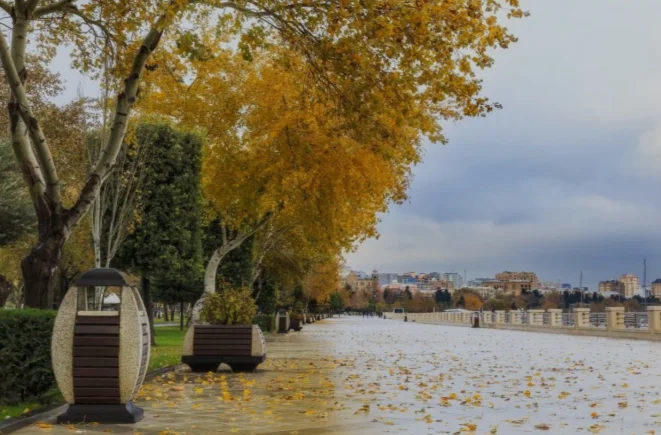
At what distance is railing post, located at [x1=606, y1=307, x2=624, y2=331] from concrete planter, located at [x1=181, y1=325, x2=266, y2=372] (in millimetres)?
27377

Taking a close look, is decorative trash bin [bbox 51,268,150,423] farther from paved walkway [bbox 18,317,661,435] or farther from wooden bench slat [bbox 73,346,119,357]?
paved walkway [bbox 18,317,661,435]

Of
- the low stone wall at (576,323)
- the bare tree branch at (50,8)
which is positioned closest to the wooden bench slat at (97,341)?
the bare tree branch at (50,8)

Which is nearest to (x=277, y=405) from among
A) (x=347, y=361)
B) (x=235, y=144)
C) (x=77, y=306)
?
(x=77, y=306)

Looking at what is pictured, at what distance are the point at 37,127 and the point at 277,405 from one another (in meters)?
5.30

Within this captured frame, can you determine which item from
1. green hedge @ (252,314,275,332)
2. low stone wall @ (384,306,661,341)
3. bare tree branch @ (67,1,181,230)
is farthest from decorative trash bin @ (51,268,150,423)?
green hedge @ (252,314,275,332)

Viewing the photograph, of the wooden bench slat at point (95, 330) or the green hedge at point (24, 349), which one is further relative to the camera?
the green hedge at point (24, 349)

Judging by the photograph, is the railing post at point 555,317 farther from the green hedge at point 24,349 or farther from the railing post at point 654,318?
the green hedge at point 24,349

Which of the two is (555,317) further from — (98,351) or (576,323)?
(98,351)

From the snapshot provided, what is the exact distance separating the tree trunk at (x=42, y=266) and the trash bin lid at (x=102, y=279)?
10.8 feet

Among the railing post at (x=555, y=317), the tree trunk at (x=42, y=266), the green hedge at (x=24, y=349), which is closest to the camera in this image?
the green hedge at (x=24, y=349)

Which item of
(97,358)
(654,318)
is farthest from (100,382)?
(654,318)

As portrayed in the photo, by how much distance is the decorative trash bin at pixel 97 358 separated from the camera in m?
8.40

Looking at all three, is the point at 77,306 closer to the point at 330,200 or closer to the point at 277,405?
the point at 277,405

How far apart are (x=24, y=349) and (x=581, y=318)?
3865 cm
